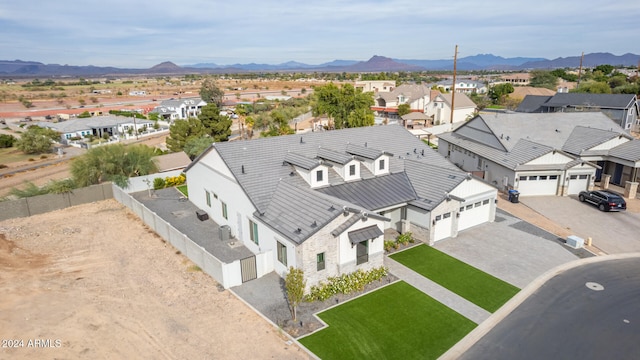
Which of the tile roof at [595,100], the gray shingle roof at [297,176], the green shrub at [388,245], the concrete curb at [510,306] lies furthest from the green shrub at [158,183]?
the tile roof at [595,100]

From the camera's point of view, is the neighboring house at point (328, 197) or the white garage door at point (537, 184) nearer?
the neighboring house at point (328, 197)

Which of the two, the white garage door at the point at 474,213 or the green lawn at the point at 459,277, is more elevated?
the white garage door at the point at 474,213

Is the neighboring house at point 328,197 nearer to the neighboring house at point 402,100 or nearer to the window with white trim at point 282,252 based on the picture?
the window with white trim at point 282,252

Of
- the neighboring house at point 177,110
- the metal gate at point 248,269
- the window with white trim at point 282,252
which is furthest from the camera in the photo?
the neighboring house at point 177,110

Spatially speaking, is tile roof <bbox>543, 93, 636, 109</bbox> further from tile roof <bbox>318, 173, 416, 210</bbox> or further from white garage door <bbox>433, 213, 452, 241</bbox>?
tile roof <bbox>318, 173, 416, 210</bbox>

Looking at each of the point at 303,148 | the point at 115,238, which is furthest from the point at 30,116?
the point at 303,148

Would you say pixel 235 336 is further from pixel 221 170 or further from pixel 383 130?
pixel 383 130

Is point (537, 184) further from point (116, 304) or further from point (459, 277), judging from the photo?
point (116, 304)
